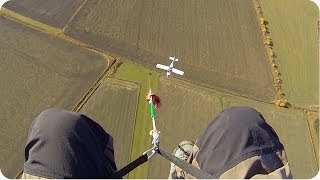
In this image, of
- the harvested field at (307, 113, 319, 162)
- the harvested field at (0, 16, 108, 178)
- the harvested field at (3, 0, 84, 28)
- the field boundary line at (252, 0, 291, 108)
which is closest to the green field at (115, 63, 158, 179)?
the harvested field at (0, 16, 108, 178)

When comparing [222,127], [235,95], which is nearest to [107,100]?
[235,95]

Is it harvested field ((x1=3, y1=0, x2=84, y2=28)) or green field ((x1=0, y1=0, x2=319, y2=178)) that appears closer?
green field ((x1=0, y1=0, x2=319, y2=178))

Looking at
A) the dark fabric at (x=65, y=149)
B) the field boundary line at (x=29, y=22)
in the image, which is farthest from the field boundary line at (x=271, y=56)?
the dark fabric at (x=65, y=149)

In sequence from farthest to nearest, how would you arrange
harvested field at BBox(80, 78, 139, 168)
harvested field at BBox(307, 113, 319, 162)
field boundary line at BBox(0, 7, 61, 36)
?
1. field boundary line at BBox(0, 7, 61, 36)
2. harvested field at BBox(307, 113, 319, 162)
3. harvested field at BBox(80, 78, 139, 168)

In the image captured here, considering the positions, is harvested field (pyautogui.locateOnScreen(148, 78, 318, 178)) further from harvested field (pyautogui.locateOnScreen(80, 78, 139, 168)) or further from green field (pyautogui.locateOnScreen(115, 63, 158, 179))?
harvested field (pyautogui.locateOnScreen(80, 78, 139, 168))

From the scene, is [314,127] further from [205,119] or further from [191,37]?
[191,37]

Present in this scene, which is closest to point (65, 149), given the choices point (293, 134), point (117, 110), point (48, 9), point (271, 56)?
point (117, 110)
